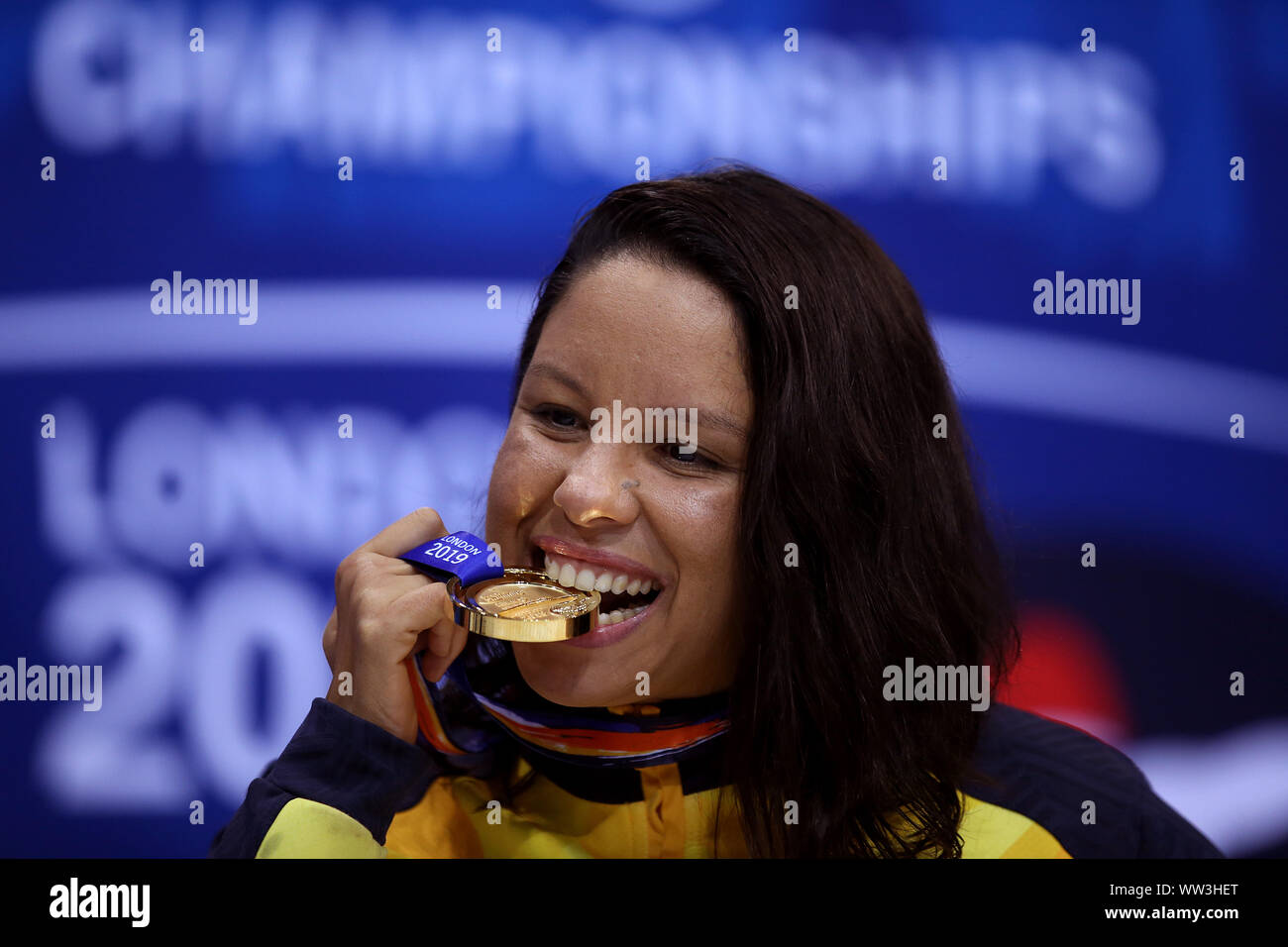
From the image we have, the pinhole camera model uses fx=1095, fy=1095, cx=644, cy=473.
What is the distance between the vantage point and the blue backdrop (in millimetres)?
2373

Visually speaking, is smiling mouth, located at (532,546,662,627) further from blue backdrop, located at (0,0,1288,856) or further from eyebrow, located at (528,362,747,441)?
blue backdrop, located at (0,0,1288,856)

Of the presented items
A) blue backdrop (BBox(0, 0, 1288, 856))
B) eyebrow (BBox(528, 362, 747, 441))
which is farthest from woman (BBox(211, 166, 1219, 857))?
blue backdrop (BBox(0, 0, 1288, 856))

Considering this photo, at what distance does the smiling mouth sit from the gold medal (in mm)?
16

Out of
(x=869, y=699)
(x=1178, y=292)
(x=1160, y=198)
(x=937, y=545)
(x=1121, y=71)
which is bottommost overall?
(x=869, y=699)

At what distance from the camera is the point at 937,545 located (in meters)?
1.87

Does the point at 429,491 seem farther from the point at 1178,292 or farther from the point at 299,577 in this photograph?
the point at 1178,292

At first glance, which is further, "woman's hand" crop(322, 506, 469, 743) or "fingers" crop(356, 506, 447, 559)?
"fingers" crop(356, 506, 447, 559)

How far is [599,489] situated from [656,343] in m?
0.24

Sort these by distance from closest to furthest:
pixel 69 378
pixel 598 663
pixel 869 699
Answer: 1. pixel 598 663
2. pixel 869 699
3. pixel 69 378

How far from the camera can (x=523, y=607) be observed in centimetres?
159

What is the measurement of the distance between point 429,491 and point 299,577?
35 cm

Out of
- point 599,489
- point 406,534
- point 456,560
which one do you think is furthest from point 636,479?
point 406,534

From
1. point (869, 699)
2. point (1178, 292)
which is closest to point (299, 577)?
point (869, 699)

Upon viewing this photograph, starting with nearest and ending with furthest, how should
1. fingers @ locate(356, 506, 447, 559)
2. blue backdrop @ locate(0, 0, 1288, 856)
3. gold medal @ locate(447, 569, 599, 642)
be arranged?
gold medal @ locate(447, 569, 599, 642)
fingers @ locate(356, 506, 447, 559)
blue backdrop @ locate(0, 0, 1288, 856)
